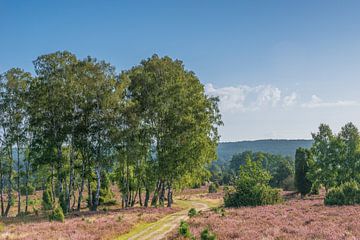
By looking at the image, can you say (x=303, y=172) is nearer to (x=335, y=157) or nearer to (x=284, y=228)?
(x=335, y=157)

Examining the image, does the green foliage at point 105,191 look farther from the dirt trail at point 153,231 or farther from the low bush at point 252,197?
the dirt trail at point 153,231

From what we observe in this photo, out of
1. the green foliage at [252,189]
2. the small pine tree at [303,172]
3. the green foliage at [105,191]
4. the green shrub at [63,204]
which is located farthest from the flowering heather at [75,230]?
the small pine tree at [303,172]

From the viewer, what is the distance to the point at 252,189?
44.0 meters

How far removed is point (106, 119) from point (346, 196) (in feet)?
94.7

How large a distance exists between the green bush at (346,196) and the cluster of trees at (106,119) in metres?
16.2

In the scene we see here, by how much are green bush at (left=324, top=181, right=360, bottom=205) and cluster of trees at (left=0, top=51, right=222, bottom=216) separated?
16.2 m

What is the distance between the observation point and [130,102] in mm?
41969

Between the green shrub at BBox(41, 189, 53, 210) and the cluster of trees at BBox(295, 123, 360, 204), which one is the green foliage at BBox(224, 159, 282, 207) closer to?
the cluster of trees at BBox(295, 123, 360, 204)

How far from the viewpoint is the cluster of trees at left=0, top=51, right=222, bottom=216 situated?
135ft

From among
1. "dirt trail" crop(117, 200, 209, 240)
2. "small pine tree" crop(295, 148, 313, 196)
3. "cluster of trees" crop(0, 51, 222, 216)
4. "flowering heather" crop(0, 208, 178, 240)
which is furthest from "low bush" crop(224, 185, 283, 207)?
"small pine tree" crop(295, 148, 313, 196)

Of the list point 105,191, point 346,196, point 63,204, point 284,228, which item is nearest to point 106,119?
point 63,204

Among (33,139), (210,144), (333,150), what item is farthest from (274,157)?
(33,139)

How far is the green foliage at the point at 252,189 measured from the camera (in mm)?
43812

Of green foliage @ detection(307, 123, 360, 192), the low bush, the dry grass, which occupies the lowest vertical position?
the low bush
